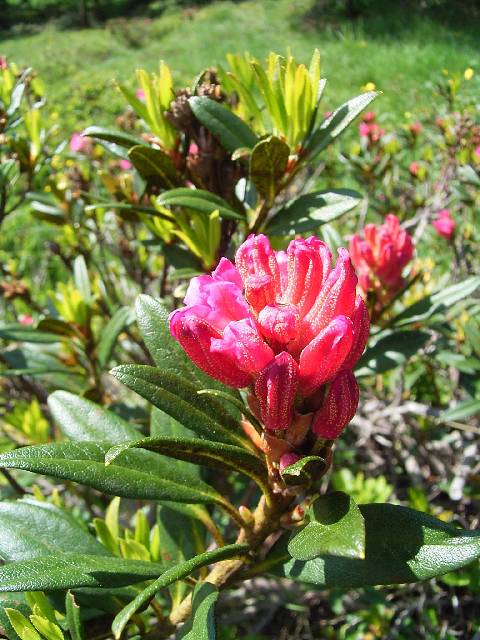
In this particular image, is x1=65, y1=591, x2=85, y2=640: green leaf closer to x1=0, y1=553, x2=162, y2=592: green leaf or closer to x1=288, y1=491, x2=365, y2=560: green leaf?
x1=0, y1=553, x2=162, y2=592: green leaf

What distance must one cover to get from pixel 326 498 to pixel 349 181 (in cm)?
502

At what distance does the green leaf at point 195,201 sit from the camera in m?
1.05

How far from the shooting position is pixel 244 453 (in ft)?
2.52

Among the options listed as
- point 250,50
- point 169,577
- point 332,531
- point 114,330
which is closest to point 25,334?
point 114,330

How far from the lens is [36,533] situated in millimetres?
943

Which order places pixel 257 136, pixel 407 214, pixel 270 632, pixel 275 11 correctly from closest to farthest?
pixel 257 136 < pixel 270 632 < pixel 407 214 < pixel 275 11

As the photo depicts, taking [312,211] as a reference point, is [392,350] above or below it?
below

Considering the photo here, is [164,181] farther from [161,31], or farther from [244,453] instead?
[161,31]

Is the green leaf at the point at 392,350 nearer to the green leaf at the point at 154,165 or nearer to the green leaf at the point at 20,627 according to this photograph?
the green leaf at the point at 154,165

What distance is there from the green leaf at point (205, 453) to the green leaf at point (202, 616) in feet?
0.56

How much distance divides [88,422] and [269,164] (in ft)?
1.77

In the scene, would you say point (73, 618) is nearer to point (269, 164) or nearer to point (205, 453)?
point (205, 453)

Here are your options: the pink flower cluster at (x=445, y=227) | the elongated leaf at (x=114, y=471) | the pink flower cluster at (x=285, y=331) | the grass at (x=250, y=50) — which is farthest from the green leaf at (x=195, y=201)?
the grass at (x=250, y=50)

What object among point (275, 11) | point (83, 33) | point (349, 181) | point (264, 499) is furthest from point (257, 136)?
point (83, 33)
